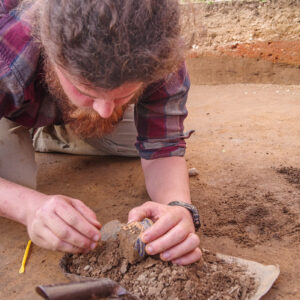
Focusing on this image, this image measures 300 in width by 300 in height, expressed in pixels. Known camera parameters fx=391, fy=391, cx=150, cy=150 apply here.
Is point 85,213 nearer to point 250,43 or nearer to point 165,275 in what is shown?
point 165,275

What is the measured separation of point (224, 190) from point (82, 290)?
55.8 inches

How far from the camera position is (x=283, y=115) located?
150 inches

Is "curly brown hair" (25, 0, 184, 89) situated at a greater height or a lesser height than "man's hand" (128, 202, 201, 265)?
greater

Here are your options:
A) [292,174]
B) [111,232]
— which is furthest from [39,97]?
[292,174]

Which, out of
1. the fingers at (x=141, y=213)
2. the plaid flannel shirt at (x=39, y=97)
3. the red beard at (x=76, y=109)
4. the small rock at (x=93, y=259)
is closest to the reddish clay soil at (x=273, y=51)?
the plaid flannel shirt at (x=39, y=97)

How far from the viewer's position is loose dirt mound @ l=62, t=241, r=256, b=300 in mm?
1449

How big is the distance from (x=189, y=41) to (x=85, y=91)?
457mm

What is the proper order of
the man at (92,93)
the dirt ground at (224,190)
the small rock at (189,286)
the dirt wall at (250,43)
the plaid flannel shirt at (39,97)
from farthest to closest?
the dirt wall at (250,43) → the dirt ground at (224,190) → the plaid flannel shirt at (39,97) → the small rock at (189,286) → the man at (92,93)

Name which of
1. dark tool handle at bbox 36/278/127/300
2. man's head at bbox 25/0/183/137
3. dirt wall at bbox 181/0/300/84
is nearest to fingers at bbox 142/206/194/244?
dark tool handle at bbox 36/278/127/300

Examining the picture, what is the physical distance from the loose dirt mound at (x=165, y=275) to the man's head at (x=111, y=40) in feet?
2.23

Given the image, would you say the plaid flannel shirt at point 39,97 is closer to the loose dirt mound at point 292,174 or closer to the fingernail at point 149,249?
the fingernail at point 149,249

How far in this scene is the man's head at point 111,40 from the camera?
1.19 meters

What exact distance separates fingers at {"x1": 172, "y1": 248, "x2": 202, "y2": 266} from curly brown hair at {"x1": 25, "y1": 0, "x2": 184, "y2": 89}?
0.70m

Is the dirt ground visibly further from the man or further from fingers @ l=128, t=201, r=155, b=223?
fingers @ l=128, t=201, r=155, b=223
